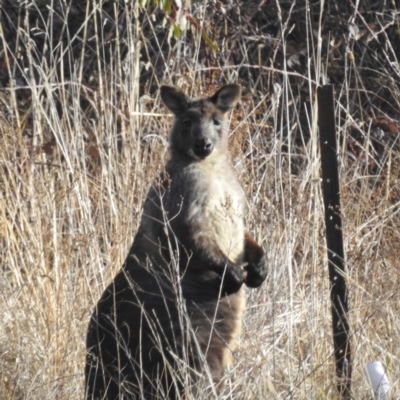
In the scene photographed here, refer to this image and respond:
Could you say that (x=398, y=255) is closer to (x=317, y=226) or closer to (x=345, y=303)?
(x=317, y=226)

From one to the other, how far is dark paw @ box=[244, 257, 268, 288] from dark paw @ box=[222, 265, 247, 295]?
14cm

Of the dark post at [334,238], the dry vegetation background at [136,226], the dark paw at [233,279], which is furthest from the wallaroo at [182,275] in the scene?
the dark post at [334,238]

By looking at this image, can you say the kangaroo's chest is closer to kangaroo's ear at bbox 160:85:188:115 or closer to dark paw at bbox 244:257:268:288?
dark paw at bbox 244:257:268:288

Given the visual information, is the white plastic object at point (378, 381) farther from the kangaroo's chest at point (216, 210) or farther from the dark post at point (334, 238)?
the kangaroo's chest at point (216, 210)

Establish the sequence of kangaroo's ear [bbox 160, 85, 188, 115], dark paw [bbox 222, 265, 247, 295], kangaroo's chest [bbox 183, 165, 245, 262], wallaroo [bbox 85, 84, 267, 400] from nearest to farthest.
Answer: wallaroo [bbox 85, 84, 267, 400] → dark paw [bbox 222, 265, 247, 295] → kangaroo's chest [bbox 183, 165, 245, 262] → kangaroo's ear [bbox 160, 85, 188, 115]

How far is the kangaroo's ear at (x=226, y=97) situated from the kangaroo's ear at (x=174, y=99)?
16 centimetres

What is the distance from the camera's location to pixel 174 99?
4.74 m

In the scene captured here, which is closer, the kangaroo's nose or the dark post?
the dark post

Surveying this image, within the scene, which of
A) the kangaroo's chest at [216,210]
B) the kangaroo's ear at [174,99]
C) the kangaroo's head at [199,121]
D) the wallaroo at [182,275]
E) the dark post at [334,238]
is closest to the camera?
the dark post at [334,238]

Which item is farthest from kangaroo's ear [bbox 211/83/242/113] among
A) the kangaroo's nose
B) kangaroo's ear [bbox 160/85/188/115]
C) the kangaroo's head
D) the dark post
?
the dark post

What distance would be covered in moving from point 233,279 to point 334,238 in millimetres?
717

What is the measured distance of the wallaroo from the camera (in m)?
4.05

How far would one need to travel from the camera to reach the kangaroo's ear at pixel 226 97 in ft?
15.5

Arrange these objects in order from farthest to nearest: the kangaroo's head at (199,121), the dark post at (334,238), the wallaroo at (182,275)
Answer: the kangaroo's head at (199,121) → the wallaroo at (182,275) → the dark post at (334,238)
